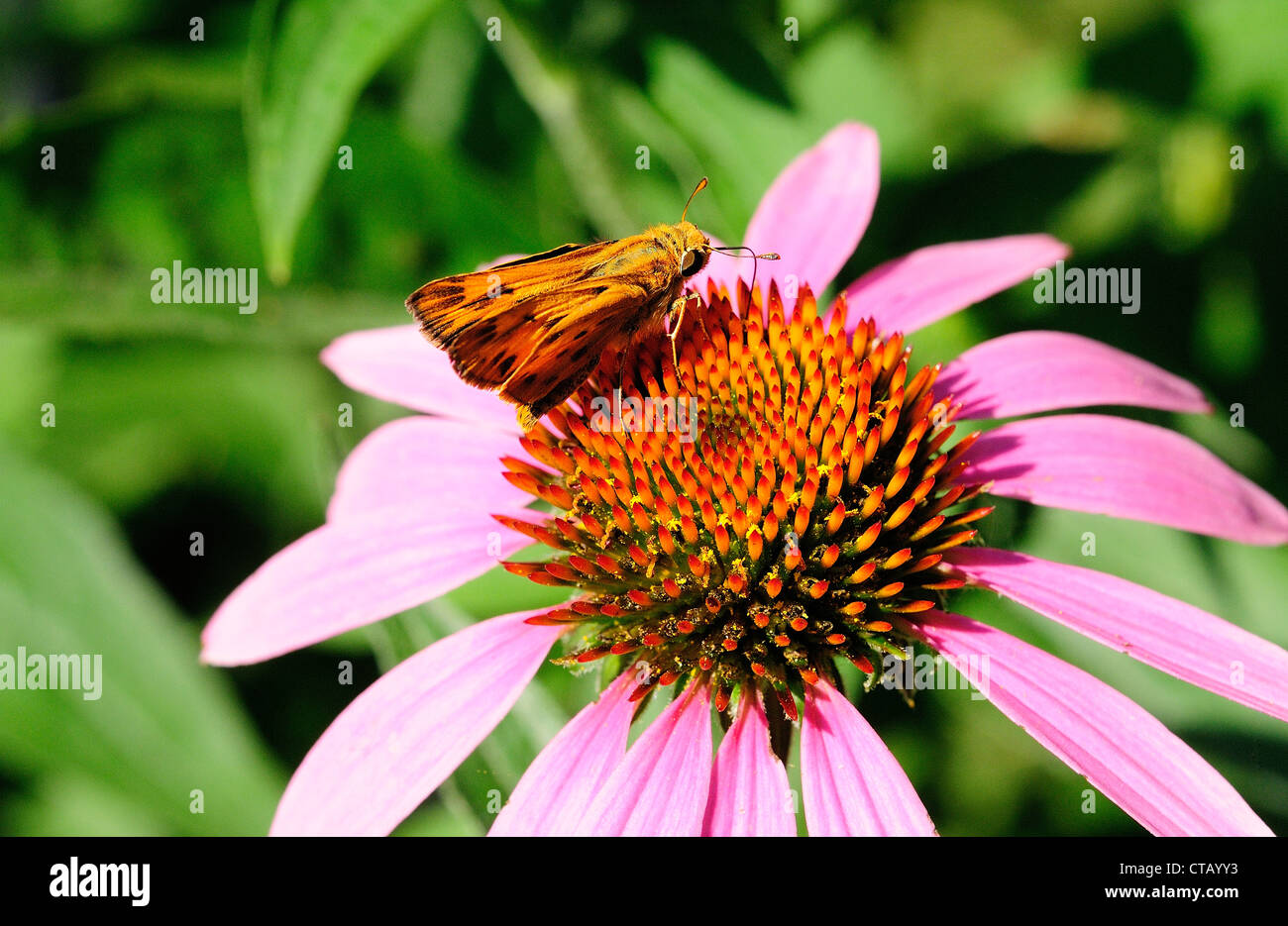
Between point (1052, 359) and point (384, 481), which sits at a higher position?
point (1052, 359)

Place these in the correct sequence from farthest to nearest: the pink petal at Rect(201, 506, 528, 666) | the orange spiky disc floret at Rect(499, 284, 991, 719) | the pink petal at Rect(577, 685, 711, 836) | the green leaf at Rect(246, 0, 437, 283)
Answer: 1. the green leaf at Rect(246, 0, 437, 283)
2. the pink petal at Rect(201, 506, 528, 666)
3. the orange spiky disc floret at Rect(499, 284, 991, 719)
4. the pink petal at Rect(577, 685, 711, 836)

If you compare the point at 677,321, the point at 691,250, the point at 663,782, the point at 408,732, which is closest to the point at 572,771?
the point at 663,782

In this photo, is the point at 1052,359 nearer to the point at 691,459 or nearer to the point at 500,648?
the point at 691,459

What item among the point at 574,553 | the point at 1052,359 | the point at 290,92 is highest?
the point at 290,92

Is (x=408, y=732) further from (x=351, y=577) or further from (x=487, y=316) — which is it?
(x=487, y=316)

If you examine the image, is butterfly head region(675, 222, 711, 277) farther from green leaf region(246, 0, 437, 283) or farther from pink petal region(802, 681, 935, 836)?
pink petal region(802, 681, 935, 836)

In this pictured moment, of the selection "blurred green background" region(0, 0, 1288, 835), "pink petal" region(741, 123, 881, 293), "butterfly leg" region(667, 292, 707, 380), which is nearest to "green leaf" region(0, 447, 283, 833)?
"blurred green background" region(0, 0, 1288, 835)
